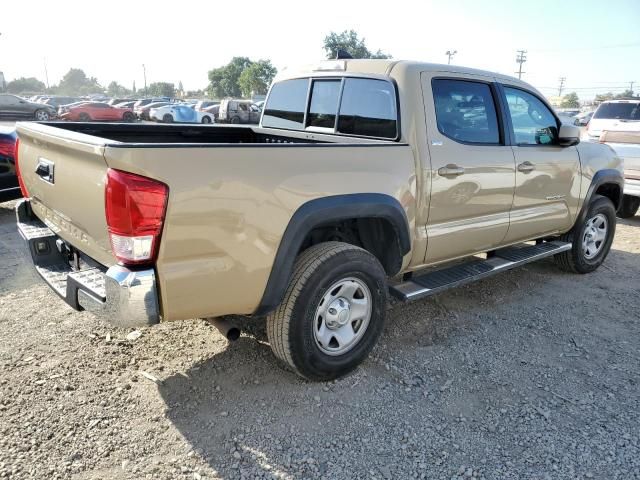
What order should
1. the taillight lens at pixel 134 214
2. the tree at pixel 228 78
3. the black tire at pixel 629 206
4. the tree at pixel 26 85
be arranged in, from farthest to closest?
the tree at pixel 26 85
the tree at pixel 228 78
the black tire at pixel 629 206
the taillight lens at pixel 134 214

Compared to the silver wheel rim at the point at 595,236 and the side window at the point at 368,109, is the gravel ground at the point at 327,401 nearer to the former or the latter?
the silver wheel rim at the point at 595,236

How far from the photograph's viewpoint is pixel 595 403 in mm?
2986

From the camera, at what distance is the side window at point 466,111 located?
3.53m

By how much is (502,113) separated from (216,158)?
8.51 ft

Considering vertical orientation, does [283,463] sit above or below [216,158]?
below

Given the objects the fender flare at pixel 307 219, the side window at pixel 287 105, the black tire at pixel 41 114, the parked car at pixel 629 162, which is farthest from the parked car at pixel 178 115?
the fender flare at pixel 307 219

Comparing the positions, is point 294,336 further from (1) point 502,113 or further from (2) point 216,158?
(1) point 502,113

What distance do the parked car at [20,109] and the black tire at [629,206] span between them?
2973 centimetres

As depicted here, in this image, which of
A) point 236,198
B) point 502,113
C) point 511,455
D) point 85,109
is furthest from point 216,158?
point 85,109

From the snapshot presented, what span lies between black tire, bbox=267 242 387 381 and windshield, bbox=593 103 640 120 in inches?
476

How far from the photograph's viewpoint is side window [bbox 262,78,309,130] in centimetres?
417

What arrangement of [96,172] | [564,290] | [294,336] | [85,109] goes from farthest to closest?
[85,109] < [564,290] < [294,336] < [96,172]

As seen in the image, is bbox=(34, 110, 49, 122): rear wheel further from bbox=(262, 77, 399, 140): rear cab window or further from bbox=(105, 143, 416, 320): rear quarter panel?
bbox=(105, 143, 416, 320): rear quarter panel

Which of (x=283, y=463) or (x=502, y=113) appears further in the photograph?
(x=502, y=113)
